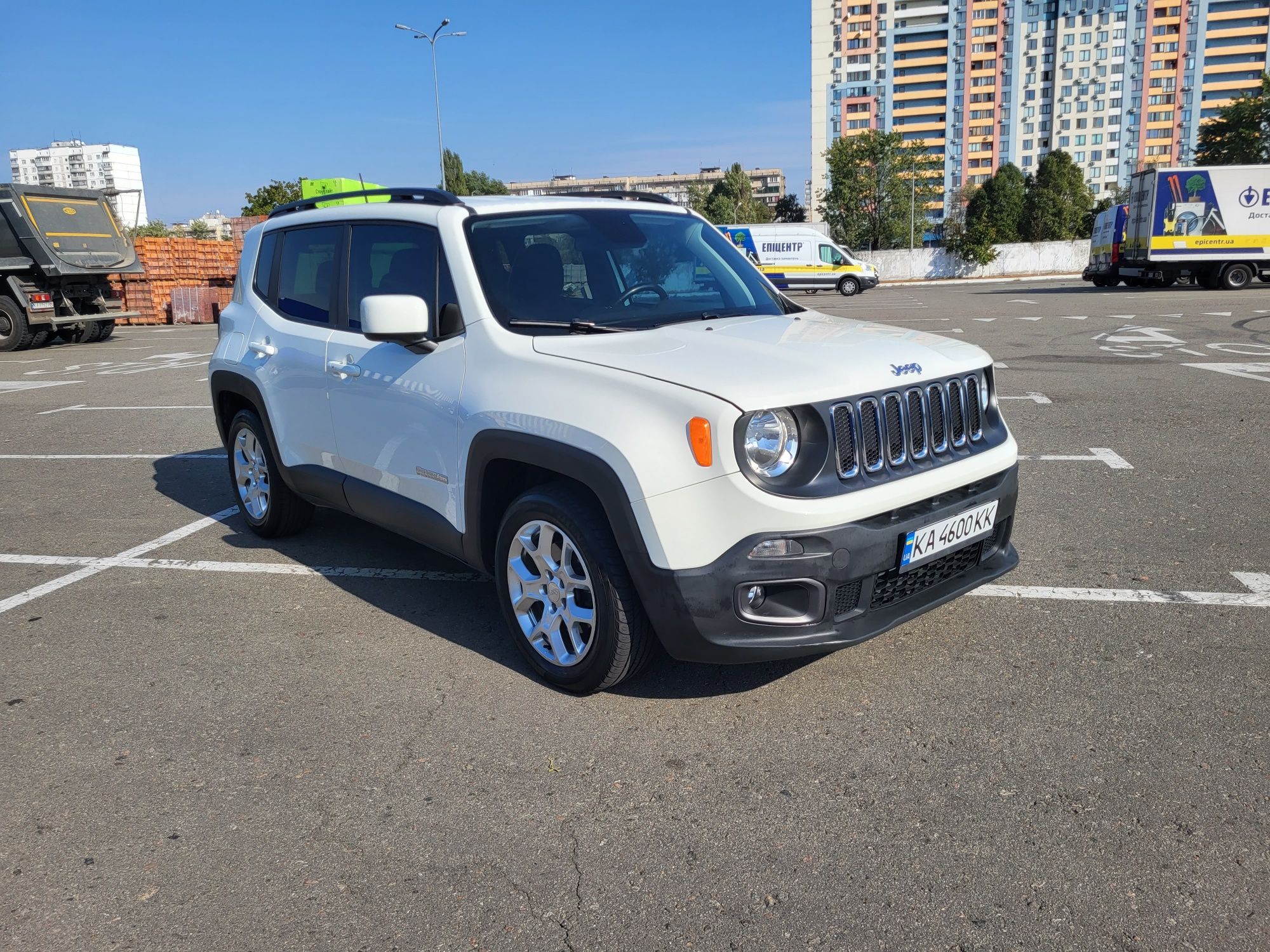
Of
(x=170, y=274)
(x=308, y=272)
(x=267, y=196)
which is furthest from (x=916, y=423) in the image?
(x=267, y=196)

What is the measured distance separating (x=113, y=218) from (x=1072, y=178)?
297 ft

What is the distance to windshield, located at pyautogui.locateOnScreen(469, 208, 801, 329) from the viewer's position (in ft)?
12.4

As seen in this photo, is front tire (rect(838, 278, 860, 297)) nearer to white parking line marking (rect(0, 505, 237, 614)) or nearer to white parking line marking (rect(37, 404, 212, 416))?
white parking line marking (rect(37, 404, 212, 416))

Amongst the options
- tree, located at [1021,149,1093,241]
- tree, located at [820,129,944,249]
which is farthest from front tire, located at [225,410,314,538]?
tree, located at [1021,149,1093,241]

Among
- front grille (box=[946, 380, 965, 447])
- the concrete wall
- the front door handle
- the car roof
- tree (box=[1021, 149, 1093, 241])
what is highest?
tree (box=[1021, 149, 1093, 241])

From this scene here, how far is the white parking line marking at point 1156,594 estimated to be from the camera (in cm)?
414

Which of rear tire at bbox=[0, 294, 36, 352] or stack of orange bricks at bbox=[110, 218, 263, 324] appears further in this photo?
stack of orange bricks at bbox=[110, 218, 263, 324]

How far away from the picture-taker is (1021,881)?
2.41 meters

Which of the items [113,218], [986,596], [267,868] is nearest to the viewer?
[267,868]

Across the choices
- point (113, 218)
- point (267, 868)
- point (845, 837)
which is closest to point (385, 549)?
point (267, 868)

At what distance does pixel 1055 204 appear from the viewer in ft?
296

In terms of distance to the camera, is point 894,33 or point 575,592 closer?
point 575,592

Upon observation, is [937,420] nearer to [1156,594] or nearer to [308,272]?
[1156,594]

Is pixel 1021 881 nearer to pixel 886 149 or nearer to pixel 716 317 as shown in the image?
pixel 716 317
